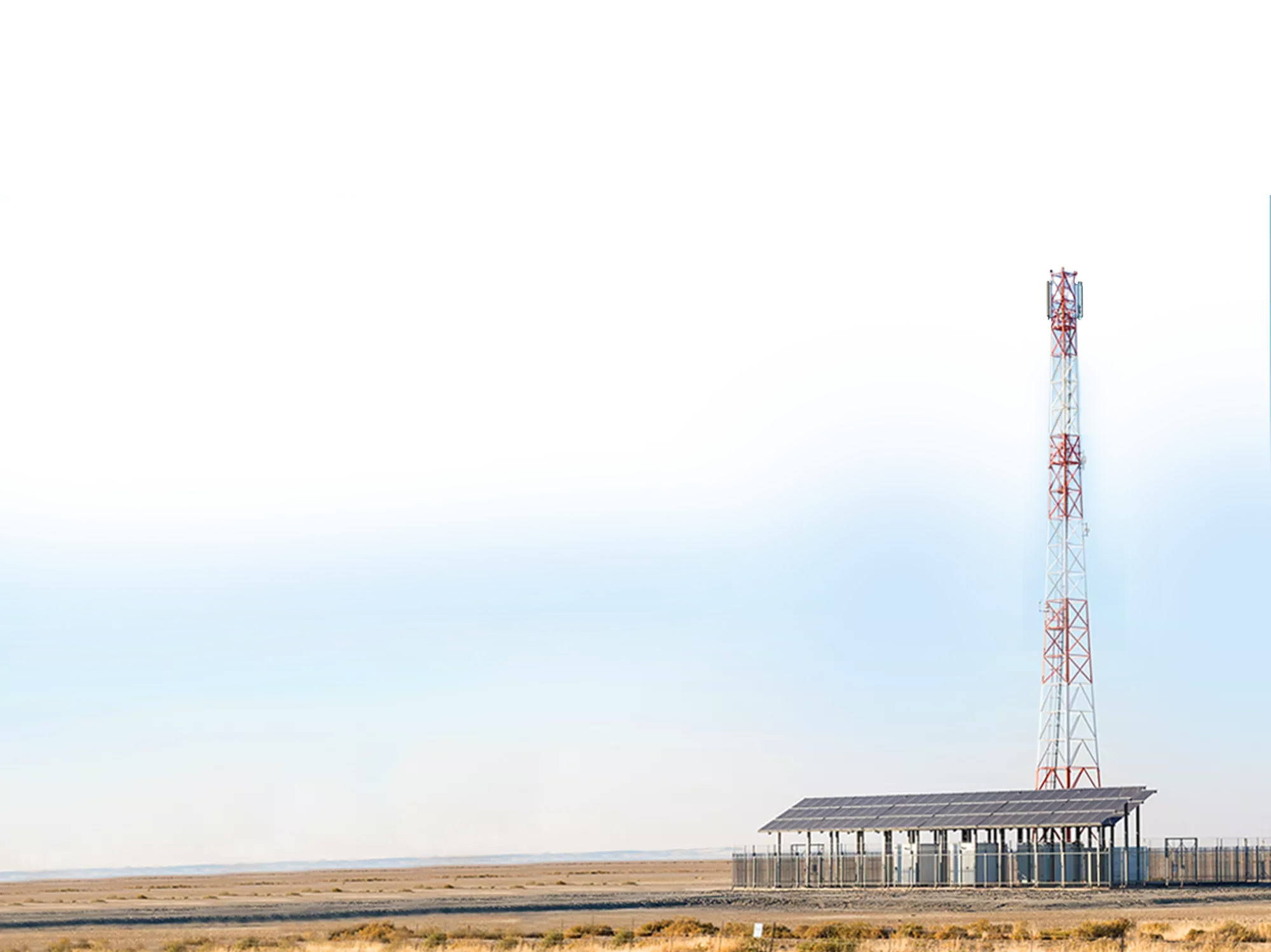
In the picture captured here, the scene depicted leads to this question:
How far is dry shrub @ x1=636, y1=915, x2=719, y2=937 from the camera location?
25.0 metres

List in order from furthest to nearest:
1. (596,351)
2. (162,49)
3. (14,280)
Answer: (596,351) < (14,280) < (162,49)

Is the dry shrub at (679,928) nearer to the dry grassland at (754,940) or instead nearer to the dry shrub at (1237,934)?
the dry grassland at (754,940)

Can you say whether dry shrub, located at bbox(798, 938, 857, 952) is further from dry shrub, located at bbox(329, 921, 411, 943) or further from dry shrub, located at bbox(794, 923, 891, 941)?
dry shrub, located at bbox(329, 921, 411, 943)

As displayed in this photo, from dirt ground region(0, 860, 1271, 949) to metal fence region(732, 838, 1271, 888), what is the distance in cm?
64

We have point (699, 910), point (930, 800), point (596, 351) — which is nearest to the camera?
point (596, 351)

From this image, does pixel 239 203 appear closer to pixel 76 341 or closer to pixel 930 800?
pixel 76 341

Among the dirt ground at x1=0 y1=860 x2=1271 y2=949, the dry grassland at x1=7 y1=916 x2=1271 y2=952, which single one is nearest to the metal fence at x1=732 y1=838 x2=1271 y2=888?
the dirt ground at x1=0 y1=860 x2=1271 y2=949

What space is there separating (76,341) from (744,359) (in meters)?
1.47

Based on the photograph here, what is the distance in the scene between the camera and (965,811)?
37062 mm

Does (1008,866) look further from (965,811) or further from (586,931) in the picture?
→ (586,931)

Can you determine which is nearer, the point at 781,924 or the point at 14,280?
the point at 14,280

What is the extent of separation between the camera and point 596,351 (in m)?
3.53

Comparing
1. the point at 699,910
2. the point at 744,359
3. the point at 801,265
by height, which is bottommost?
the point at 699,910

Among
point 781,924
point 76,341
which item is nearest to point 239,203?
point 76,341
